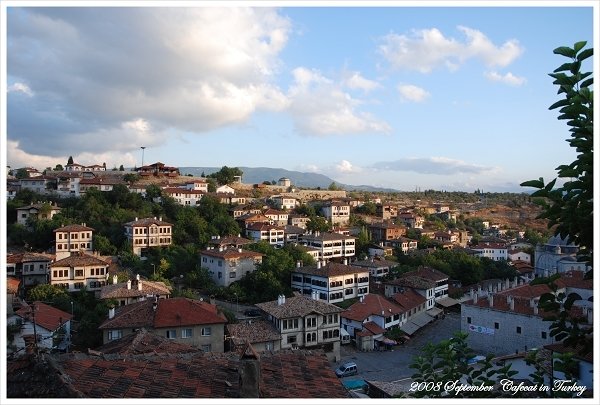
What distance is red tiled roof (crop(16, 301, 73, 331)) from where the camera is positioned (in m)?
19.4

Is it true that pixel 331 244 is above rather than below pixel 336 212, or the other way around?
below

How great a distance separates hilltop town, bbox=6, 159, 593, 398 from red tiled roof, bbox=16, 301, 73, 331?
0.33 ft

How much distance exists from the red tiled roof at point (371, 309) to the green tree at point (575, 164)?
21.9 metres

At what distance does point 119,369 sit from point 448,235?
4728 cm

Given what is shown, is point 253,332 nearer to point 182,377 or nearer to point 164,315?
point 164,315

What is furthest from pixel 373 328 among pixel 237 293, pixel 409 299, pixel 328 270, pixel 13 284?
pixel 13 284

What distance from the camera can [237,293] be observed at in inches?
1121

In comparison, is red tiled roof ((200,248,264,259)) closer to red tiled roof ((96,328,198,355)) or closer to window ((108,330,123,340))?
window ((108,330,123,340))

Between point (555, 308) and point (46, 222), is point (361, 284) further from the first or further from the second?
point (555, 308)

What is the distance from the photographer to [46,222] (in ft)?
116

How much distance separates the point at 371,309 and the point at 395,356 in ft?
12.5

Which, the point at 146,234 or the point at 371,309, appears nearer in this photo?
the point at 371,309

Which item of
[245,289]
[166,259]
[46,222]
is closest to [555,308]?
[245,289]

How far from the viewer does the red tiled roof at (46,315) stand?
63.5ft
